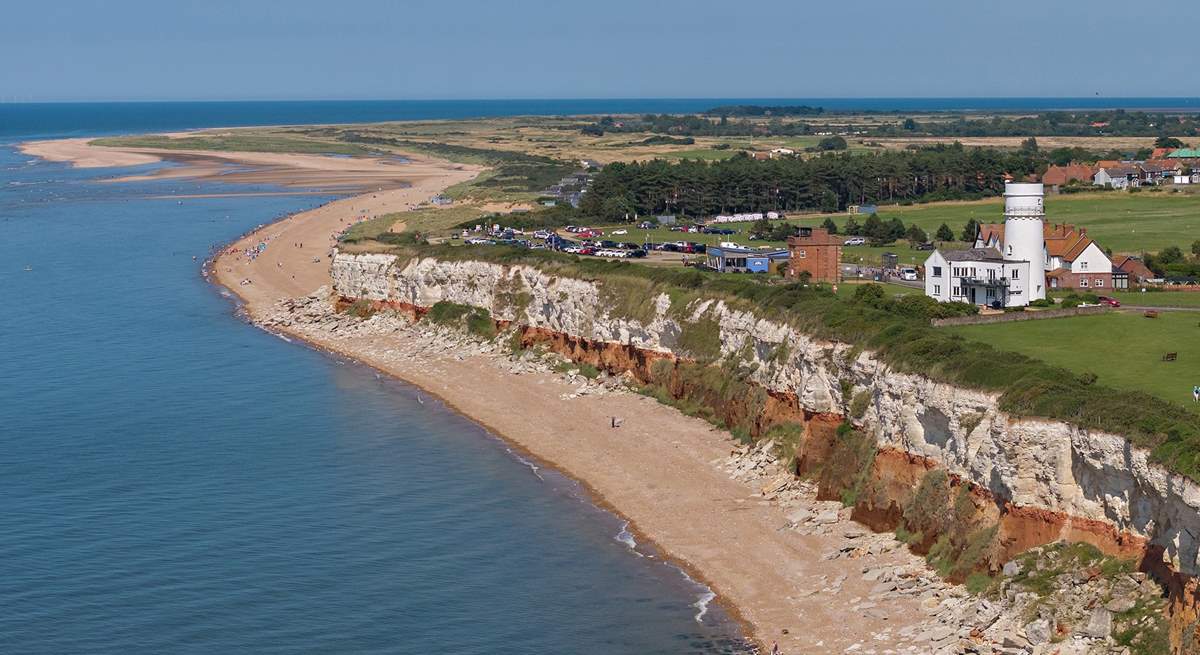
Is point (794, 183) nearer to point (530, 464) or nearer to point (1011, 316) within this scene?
point (1011, 316)

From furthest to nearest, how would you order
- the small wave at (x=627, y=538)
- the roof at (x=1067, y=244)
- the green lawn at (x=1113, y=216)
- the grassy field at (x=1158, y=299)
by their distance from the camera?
the green lawn at (x=1113, y=216), the roof at (x=1067, y=244), the grassy field at (x=1158, y=299), the small wave at (x=627, y=538)

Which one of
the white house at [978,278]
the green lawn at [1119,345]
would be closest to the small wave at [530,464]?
the green lawn at [1119,345]

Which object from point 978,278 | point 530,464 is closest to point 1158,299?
point 978,278

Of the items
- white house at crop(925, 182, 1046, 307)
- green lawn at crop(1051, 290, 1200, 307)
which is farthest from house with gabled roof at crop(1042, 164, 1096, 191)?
white house at crop(925, 182, 1046, 307)

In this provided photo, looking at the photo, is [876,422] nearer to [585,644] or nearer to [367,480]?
[585,644]

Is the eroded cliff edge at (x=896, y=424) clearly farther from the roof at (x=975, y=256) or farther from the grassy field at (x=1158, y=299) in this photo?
the grassy field at (x=1158, y=299)

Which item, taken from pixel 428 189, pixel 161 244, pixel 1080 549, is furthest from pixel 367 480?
pixel 428 189
